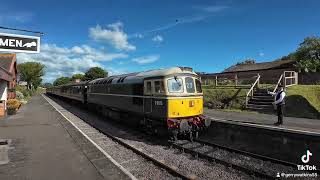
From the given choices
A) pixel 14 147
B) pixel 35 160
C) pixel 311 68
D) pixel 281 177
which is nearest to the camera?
pixel 281 177

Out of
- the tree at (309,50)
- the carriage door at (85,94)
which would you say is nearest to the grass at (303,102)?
the carriage door at (85,94)

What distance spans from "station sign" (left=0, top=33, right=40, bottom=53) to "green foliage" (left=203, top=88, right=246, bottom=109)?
14.0 m

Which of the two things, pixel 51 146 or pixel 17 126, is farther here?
pixel 17 126

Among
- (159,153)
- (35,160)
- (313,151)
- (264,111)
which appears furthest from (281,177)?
(264,111)

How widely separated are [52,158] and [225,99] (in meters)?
15.4

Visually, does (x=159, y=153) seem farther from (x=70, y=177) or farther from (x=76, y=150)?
(x=70, y=177)

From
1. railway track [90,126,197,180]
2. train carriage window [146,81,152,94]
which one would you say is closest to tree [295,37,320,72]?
train carriage window [146,81,152,94]

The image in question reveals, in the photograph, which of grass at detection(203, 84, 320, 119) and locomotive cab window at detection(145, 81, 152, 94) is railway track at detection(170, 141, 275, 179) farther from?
grass at detection(203, 84, 320, 119)

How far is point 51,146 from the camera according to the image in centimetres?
1284

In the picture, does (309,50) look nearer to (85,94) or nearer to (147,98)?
(85,94)

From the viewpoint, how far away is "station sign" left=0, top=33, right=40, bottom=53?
36.9 ft

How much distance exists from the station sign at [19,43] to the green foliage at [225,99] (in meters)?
14.0

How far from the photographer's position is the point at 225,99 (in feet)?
78.1

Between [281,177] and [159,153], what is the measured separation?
15.2 ft
